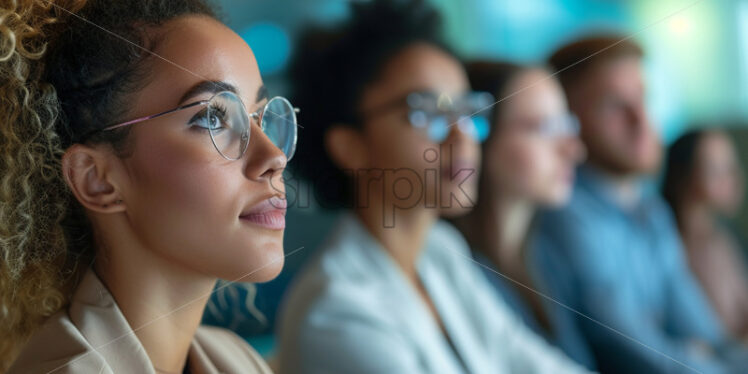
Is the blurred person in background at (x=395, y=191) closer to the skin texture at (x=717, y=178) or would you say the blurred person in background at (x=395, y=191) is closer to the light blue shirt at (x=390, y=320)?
the light blue shirt at (x=390, y=320)

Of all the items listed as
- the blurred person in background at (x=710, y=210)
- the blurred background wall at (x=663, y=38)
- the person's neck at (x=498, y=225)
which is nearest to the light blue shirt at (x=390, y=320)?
the person's neck at (x=498, y=225)

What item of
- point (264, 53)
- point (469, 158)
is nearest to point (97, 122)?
point (264, 53)

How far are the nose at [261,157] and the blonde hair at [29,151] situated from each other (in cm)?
11

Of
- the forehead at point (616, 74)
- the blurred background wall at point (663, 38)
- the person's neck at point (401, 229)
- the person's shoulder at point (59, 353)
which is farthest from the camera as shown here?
the blurred background wall at point (663, 38)

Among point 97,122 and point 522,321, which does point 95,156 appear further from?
point 522,321

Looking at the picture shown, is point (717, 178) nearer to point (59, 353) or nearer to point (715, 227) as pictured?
point (715, 227)

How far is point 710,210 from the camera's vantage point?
136 cm

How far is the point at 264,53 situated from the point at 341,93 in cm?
14

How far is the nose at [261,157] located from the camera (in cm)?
39

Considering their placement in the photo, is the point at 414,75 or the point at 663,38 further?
the point at 663,38

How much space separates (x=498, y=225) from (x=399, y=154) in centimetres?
33

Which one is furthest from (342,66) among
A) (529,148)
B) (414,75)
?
(529,148)

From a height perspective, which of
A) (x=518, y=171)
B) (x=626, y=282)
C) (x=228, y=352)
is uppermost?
(x=518, y=171)

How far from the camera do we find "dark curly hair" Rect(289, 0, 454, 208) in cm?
70
